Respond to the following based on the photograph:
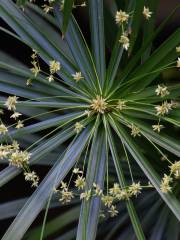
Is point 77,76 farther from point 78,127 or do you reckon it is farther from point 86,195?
point 86,195

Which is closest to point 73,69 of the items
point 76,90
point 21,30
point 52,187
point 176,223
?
point 76,90

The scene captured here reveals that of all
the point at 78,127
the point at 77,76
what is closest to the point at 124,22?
the point at 77,76

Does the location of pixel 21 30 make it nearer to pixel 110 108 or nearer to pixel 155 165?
pixel 110 108

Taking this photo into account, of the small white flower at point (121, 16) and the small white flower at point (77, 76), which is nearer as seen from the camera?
the small white flower at point (121, 16)

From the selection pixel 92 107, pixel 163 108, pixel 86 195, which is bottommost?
pixel 86 195

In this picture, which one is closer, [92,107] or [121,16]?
Result: [121,16]

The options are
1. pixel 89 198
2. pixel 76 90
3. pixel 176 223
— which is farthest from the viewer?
pixel 176 223

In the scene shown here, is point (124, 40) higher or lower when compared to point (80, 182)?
higher

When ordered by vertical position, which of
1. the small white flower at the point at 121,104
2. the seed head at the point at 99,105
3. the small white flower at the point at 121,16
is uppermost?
the small white flower at the point at 121,16

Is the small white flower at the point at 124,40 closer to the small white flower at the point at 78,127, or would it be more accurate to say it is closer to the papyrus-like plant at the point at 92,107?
the papyrus-like plant at the point at 92,107

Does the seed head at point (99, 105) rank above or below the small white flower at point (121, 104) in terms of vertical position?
above

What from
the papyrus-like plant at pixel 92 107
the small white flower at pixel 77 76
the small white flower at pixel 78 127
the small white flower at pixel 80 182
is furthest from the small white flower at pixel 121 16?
the small white flower at pixel 80 182
